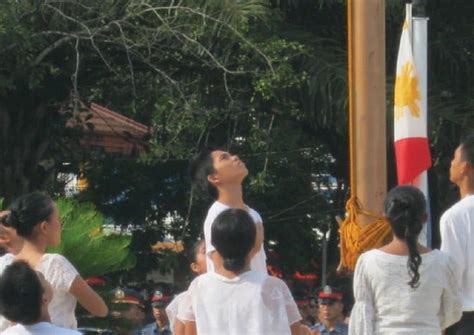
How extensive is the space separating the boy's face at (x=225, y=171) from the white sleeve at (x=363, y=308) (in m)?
1.05

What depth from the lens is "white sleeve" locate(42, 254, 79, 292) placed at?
5.33 meters

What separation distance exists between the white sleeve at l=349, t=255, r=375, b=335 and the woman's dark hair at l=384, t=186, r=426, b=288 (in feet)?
0.64

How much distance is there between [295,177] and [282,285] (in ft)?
29.3

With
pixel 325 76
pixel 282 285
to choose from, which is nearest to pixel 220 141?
pixel 325 76

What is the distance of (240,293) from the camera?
490 cm

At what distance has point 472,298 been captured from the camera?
5828mm

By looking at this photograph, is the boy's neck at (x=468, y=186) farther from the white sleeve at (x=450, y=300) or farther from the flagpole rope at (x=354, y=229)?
the white sleeve at (x=450, y=300)


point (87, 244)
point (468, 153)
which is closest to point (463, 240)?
point (468, 153)

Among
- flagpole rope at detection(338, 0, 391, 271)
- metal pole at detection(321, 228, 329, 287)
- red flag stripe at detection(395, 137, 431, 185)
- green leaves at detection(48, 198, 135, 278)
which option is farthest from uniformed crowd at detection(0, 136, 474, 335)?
metal pole at detection(321, 228, 329, 287)

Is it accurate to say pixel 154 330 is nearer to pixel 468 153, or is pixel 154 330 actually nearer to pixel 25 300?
pixel 468 153

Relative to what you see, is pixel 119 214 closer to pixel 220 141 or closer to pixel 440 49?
pixel 220 141

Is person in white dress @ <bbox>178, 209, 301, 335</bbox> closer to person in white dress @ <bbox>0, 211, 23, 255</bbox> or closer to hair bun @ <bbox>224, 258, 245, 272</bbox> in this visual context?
hair bun @ <bbox>224, 258, 245, 272</bbox>

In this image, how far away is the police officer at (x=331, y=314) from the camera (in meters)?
10.3

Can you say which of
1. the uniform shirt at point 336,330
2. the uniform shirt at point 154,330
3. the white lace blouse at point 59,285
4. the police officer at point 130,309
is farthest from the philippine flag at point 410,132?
the uniform shirt at point 154,330
